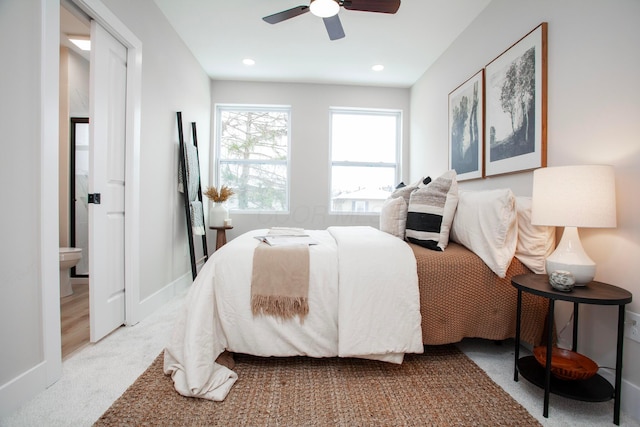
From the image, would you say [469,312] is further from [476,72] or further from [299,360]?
[476,72]

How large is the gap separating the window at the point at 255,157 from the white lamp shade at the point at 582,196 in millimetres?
3273

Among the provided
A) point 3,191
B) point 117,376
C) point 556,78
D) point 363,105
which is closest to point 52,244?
point 3,191

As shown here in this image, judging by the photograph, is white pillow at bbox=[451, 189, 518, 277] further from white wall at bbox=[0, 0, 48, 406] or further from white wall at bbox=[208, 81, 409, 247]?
white wall at bbox=[208, 81, 409, 247]

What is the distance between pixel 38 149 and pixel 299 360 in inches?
67.6

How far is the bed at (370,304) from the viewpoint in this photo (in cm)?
151

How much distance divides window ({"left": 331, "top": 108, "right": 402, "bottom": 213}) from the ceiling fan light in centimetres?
215

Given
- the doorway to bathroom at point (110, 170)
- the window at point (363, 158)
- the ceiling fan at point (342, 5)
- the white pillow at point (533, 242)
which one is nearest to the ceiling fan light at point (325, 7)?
the ceiling fan at point (342, 5)

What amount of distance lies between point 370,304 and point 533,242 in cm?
103

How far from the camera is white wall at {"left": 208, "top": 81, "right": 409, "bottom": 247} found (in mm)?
4121

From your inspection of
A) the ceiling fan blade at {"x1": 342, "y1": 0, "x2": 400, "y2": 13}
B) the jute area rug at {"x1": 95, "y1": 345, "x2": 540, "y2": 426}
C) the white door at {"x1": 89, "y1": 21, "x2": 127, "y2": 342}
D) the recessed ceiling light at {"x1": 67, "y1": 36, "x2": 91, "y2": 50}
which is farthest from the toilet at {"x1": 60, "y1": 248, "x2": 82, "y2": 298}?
the ceiling fan blade at {"x1": 342, "y1": 0, "x2": 400, "y2": 13}

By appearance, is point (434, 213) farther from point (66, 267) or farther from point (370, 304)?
point (66, 267)

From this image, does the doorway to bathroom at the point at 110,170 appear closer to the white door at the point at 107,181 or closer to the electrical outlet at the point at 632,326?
the white door at the point at 107,181

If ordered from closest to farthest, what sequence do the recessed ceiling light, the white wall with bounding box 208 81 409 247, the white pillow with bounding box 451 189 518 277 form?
the white pillow with bounding box 451 189 518 277 < the recessed ceiling light < the white wall with bounding box 208 81 409 247

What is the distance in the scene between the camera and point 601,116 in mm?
1513
